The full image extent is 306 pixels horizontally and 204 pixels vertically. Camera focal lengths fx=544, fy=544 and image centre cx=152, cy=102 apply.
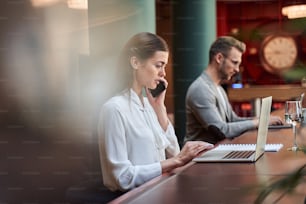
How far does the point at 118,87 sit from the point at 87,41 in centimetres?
17

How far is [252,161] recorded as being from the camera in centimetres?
97

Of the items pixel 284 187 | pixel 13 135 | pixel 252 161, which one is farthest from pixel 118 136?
pixel 284 187

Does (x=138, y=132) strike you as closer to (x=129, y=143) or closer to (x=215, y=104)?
(x=129, y=143)

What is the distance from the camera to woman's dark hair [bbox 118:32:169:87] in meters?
1.19

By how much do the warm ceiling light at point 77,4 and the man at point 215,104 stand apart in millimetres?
425

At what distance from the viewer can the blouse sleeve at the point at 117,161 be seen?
1022mm

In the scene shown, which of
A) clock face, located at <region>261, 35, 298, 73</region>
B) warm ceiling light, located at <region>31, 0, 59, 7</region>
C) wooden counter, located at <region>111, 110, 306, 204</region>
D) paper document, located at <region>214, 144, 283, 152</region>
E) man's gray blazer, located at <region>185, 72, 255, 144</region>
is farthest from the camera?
man's gray blazer, located at <region>185, 72, 255, 144</region>

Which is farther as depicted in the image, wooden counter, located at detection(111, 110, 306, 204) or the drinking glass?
the drinking glass

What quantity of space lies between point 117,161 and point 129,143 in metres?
0.07

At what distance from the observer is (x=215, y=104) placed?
Answer: 66.8 inches

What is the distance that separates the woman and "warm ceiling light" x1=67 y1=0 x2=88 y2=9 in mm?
297

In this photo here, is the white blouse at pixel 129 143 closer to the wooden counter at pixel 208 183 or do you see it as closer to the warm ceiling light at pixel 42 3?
the wooden counter at pixel 208 183

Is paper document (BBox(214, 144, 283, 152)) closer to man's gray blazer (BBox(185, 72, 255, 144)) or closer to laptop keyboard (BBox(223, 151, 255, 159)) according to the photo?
laptop keyboard (BBox(223, 151, 255, 159))

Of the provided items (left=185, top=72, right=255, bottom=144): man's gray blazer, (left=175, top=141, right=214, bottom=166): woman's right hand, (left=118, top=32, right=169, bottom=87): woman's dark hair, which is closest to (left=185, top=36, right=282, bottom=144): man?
(left=185, top=72, right=255, bottom=144): man's gray blazer
